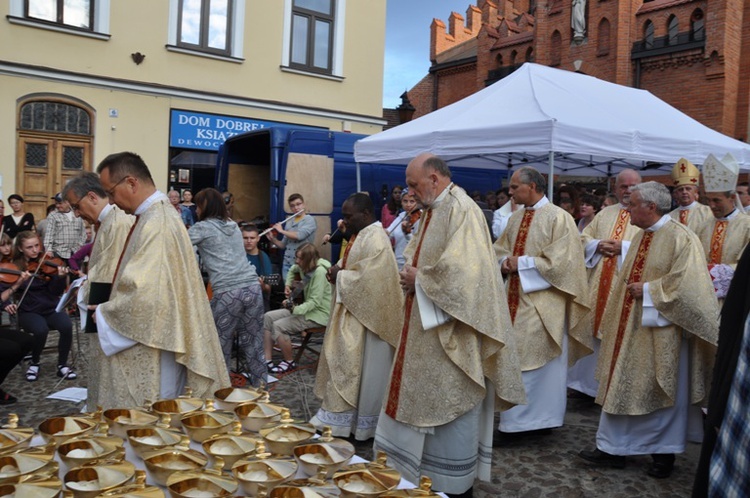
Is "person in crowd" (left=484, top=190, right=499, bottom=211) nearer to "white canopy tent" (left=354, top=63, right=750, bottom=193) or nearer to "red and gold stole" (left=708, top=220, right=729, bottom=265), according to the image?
"white canopy tent" (left=354, top=63, right=750, bottom=193)

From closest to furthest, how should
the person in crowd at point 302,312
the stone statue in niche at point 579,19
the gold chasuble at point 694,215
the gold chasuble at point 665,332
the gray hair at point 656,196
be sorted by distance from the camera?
the gold chasuble at point 665,332 → the gray hair at point 656,196 → the gold chasuble at point 694,215 → the person in crowd at point 302,312 → the stone statue in niche at point 579,19

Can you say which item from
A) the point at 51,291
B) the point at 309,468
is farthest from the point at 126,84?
the point at 309,468

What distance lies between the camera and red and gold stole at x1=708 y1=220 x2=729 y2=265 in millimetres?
4961

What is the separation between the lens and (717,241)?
4992 mm

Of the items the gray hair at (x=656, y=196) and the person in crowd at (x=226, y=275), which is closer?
the gray hair at (x=656, y=196)

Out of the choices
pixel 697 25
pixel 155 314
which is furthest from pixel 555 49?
pixel 155 314

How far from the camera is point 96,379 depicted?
3371 mm

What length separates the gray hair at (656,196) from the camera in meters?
4.18

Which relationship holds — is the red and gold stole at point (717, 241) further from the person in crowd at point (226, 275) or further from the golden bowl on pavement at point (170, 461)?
the golden bowl on pavement at point (170, 461)

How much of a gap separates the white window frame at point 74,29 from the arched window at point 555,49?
12.0m

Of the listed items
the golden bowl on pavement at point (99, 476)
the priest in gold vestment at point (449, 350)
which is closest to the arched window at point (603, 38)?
the priest in gold vestment at point (449, 350)

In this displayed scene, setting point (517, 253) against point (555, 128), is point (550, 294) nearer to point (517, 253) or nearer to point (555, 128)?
point (517, 253)

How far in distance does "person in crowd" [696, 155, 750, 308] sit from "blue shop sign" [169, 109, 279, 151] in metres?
9.87

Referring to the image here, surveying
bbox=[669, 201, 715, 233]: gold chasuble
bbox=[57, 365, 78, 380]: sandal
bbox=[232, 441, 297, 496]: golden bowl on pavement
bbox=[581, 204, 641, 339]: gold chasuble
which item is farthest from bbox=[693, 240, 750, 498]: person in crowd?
bbox=[57, 365, 78, 380]: sandal
